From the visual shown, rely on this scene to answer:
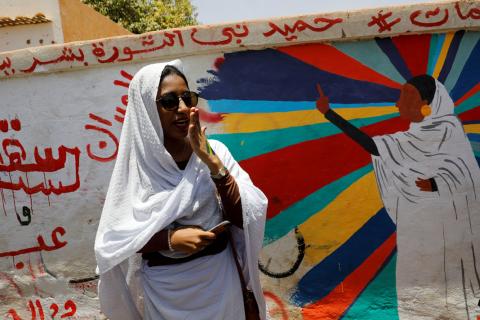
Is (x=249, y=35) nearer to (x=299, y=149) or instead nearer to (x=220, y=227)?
(x=299, y=149)

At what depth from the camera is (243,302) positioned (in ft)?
7.27

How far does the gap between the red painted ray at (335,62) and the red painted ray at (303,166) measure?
28 cm

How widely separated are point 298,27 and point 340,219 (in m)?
1.15

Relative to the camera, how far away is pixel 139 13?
1402 centimetres

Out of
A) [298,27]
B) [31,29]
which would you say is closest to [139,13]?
[31,29]

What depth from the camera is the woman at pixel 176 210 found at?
2105 mm

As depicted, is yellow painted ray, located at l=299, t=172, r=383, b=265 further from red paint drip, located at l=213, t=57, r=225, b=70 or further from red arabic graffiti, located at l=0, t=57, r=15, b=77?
red arabic graffiti, located at l=0, t=57, r=15, b=77

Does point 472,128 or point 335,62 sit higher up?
point 335,62

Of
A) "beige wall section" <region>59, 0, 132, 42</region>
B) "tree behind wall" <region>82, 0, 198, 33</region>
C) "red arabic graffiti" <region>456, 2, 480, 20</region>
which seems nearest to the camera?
"red arabic graffiti" <region>456, 2, 480, 20</region>

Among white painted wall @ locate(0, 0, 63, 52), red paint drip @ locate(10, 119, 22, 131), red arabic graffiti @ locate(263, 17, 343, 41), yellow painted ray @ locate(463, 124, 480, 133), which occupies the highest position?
white painted wall @ locate(0, 0, 63, 52)

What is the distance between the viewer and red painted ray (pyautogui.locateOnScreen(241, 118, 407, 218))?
10.7 feet

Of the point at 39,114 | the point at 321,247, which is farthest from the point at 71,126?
the point at 321,247

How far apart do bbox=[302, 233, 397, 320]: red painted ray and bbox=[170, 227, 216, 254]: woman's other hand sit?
147cm

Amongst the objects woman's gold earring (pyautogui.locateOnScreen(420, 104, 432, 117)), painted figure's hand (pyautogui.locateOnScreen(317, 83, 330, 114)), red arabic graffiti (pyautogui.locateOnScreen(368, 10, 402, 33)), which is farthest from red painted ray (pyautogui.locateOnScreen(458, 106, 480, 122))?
painted figure's hand (pyautogui.locateOnScreen(317, 83, 330, 114))
